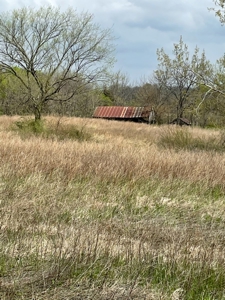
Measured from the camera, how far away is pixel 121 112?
45.1 meters

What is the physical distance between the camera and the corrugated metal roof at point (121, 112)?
43.5m

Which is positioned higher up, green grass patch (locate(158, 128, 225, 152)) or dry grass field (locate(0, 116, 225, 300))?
green grass patch (locate(158, 128, 225, 152))

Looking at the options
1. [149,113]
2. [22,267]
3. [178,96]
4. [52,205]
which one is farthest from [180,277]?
[178,96]

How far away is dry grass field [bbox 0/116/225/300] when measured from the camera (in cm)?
245

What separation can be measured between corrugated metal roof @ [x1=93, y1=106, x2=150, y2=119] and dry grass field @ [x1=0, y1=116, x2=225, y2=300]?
35.9 meters

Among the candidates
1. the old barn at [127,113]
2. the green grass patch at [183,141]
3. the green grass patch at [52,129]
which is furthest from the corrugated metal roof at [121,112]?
the green grass patch at [183,141]

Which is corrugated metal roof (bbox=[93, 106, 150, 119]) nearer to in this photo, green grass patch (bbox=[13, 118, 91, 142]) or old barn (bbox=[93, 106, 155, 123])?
old barn (bbox=[93, 106, 155, 123])

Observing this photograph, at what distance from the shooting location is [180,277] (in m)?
2.63

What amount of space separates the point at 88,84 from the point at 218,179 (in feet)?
44.7

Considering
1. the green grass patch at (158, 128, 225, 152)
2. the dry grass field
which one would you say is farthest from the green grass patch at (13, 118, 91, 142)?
the dry grass field

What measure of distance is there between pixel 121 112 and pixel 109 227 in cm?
4184

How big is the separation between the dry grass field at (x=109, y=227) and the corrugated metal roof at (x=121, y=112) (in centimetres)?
3593

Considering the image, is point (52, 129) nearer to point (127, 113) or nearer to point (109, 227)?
point (109, 227)

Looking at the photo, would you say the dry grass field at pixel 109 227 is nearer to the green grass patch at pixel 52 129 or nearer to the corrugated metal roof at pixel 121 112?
the green grass patch at pixel 52 129
